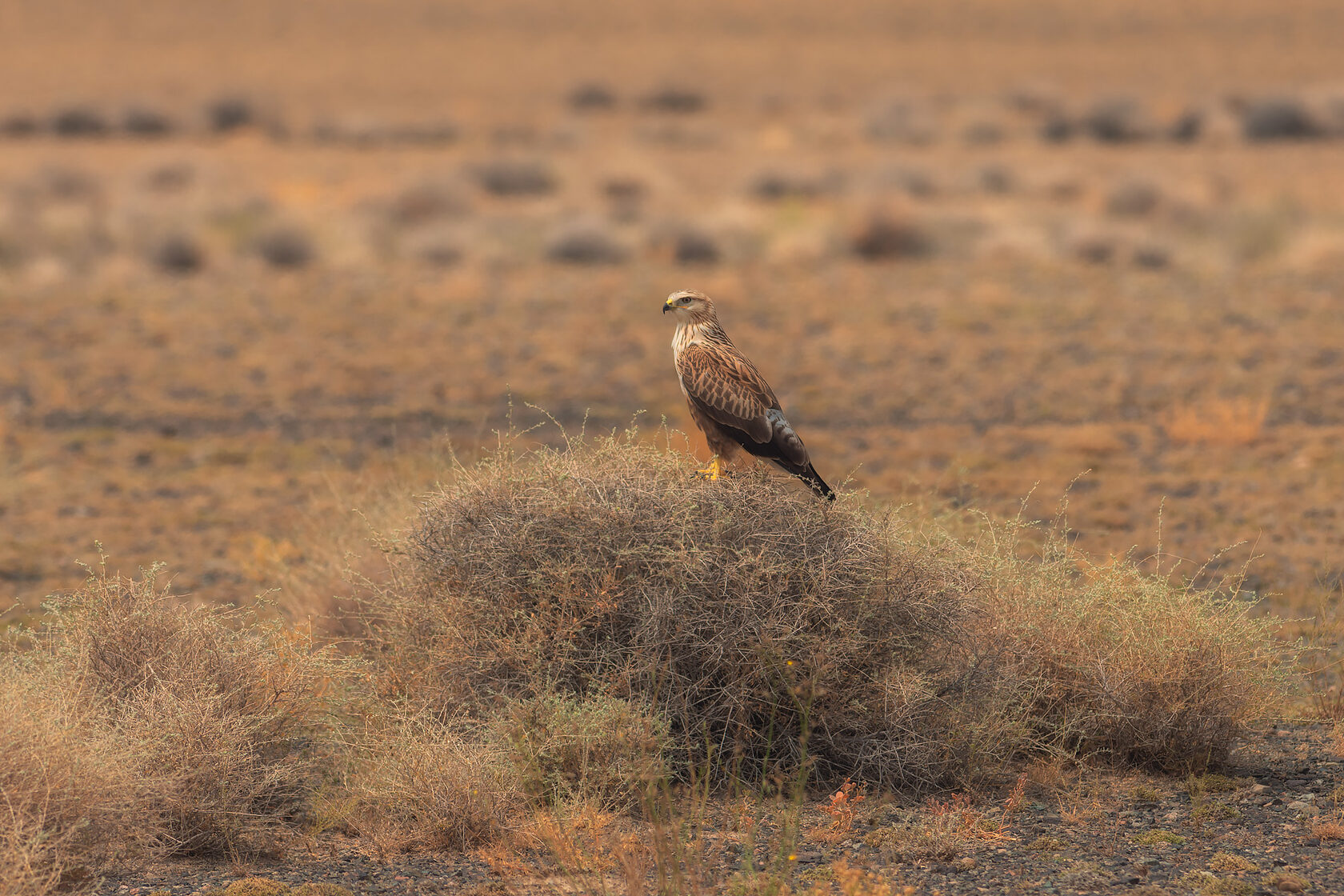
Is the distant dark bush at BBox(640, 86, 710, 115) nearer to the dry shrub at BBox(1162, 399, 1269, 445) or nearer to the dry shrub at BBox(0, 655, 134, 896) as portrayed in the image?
the dry shrub at BBox(1162, 399, 1269, 445)

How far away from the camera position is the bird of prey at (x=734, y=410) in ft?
20.3

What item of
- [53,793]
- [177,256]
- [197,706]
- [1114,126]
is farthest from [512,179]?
[53,793]

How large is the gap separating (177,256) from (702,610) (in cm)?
1715

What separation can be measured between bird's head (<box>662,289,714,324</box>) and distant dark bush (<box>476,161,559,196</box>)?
2411 centimetres

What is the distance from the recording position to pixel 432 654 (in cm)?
609

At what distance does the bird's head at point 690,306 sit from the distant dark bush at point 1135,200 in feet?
70.8

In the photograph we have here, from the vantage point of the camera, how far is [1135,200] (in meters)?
26.4

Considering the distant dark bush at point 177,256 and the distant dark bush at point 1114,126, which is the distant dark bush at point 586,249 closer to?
the distant dark bush at point 177,256

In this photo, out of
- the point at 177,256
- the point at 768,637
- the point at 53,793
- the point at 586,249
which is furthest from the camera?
the point at 586,249

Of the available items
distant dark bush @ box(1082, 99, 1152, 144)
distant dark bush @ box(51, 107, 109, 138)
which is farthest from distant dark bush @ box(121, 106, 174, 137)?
distant dark bush @ box(1082, 99, 1152, 144)

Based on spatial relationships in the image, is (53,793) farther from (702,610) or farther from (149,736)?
(702,610)

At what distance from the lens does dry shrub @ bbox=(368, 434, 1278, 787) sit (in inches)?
227

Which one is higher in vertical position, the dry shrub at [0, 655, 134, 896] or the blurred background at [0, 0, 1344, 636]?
the blurred background at [0, 0, 1344, 636]

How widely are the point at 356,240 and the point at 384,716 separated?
1780cm
